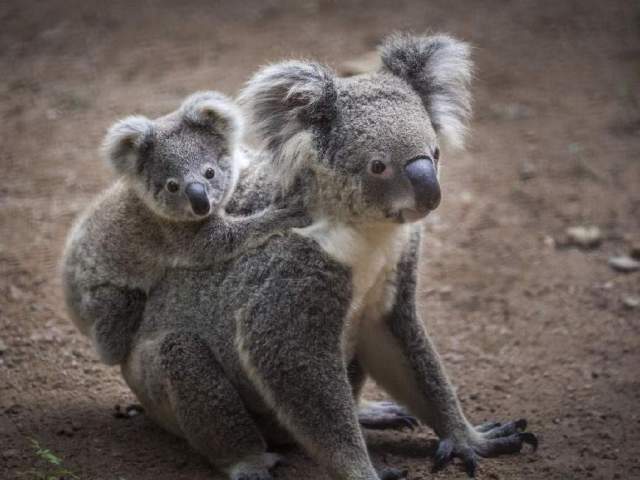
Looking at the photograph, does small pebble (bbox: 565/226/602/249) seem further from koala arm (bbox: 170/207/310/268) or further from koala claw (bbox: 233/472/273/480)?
koala claw (bbox: 233/472/273/480)

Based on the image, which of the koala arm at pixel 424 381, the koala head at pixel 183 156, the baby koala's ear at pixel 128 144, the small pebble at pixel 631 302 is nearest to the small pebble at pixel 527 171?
the small pebble at pixel 631 302

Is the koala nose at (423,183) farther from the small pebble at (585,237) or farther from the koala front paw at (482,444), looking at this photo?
the small pebble at (585,237)

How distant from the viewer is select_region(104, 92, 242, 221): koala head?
386cm

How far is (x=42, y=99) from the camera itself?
7.77 metres

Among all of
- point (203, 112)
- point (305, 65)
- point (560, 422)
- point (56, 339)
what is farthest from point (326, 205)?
point (56, 339)

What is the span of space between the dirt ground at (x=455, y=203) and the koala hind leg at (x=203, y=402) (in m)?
0.22

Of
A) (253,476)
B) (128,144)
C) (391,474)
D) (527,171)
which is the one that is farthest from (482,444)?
(527,171)

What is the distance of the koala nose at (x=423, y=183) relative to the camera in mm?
3273

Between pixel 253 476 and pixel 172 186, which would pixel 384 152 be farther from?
pixel 253 476

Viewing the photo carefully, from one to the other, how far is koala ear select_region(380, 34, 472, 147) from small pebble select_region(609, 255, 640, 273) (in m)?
2.51

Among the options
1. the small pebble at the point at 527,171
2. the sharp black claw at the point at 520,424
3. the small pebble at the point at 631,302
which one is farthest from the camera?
the small pebble at the point at 527,171

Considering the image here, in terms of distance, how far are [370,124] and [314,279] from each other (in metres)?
0.68

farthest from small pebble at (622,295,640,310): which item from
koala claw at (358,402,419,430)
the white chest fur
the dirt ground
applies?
the white chest fur

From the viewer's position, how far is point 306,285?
3557 millimetres
